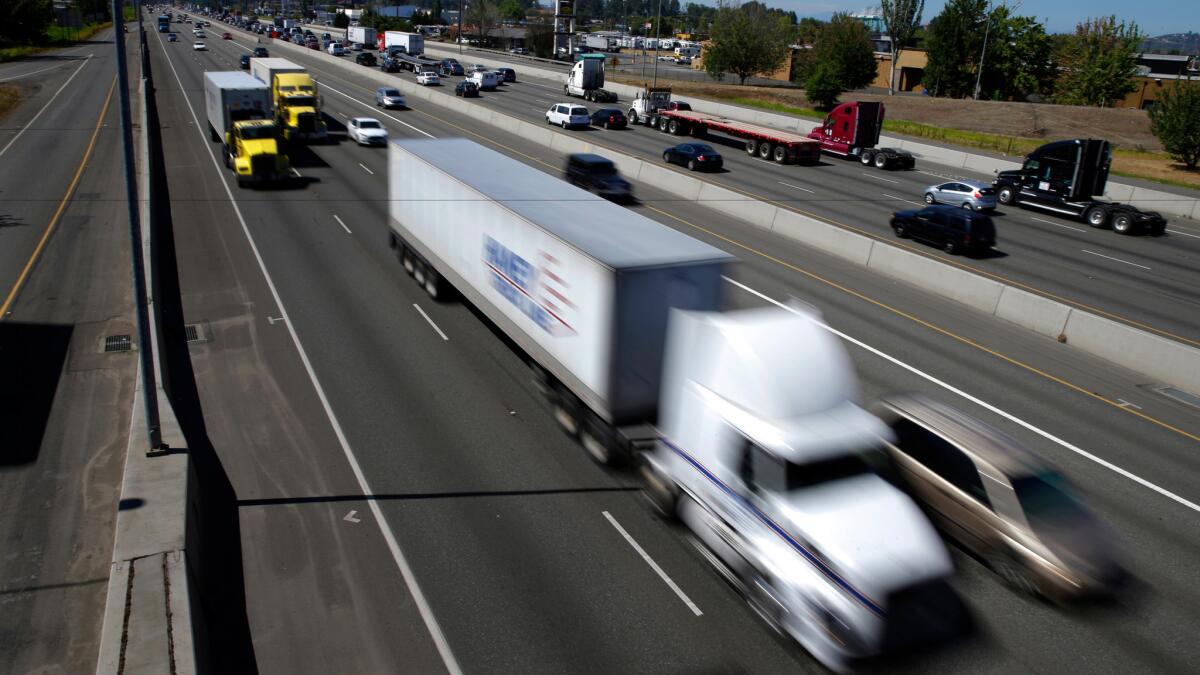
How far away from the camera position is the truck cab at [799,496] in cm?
869

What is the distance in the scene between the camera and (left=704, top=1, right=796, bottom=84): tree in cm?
7875

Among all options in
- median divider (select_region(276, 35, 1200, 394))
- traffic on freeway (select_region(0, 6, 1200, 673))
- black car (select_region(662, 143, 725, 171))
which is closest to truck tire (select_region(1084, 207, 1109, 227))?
traffic on freeway (select_region(0, 6, 1200, 673))

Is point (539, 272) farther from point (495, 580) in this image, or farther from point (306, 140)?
point (306, 140)

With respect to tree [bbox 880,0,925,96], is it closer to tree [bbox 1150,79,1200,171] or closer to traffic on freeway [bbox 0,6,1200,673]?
tree [bbox 1150,79,1200,171]

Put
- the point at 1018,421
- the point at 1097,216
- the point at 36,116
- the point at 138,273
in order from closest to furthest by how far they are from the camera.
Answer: the point at 138,273
the point at 1018,421
the point at 1097,216
the point at 36,116

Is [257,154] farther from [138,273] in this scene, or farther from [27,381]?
[138,273]

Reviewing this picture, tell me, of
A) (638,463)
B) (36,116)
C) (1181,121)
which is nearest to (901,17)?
(1181,121)

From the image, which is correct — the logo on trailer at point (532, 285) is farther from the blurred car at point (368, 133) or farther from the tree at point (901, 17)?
the tree at point (901, 17)

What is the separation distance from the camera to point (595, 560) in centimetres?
1077

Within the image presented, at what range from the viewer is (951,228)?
1080 inches

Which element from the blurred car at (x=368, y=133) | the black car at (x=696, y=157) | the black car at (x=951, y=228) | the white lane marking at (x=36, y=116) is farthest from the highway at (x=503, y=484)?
the white lane marking at (x=36, y=116)

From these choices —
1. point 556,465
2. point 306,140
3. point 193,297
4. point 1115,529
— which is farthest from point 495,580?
point 306,140

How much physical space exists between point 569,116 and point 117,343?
122ft

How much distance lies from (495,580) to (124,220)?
23.6 m
